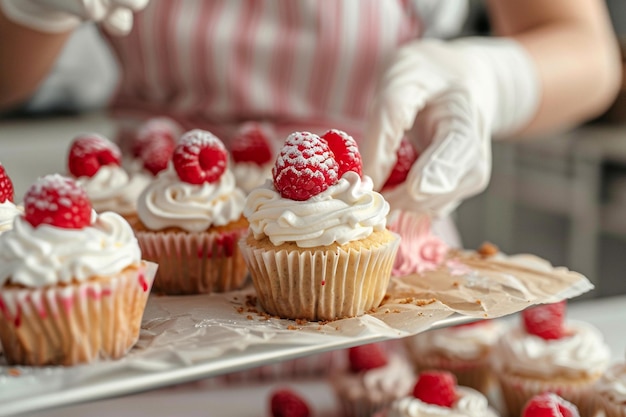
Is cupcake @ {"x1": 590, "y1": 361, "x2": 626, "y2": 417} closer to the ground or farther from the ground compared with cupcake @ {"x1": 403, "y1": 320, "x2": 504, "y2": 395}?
farther from the ground

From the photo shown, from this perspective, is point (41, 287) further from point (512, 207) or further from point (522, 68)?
point (512, 207)

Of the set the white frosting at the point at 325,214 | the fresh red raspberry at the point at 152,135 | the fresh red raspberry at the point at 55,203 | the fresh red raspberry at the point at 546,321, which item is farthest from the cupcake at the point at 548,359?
the fresh red raspberry at the point at 55,203

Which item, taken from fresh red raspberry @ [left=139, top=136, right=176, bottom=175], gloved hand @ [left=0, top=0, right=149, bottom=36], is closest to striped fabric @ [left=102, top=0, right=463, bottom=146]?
fresh red raspberry @ [left=139, top=136, right=176, bottom=175]

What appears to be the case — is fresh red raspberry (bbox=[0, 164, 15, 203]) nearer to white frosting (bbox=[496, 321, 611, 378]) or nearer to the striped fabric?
the striped fabric

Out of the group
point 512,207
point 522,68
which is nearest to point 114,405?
point 522,68

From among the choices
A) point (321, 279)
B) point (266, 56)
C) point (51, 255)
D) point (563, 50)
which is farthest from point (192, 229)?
point (563, 50)

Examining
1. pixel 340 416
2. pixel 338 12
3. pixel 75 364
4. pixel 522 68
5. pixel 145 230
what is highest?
pixel 338 12
